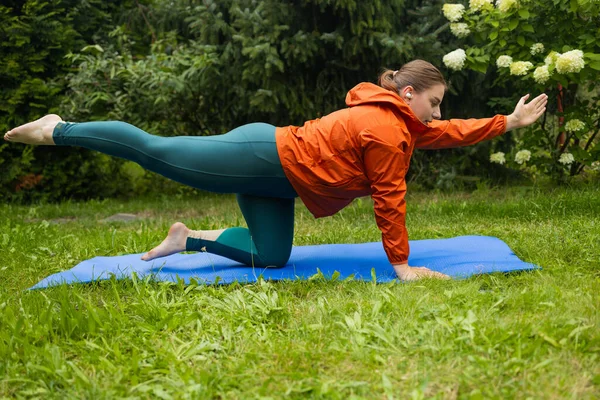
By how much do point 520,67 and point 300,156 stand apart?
2.45 meters

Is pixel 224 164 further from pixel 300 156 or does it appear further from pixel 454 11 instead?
pixel 454 11

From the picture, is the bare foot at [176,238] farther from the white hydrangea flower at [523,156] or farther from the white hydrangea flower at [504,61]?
the white hydrangea flower at [523,156]

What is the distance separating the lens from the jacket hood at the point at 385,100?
3469 millimetres

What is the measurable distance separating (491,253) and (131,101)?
476 cm

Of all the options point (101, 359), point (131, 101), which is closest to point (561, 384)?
point (101, 359)

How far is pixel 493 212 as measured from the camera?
17.2 feet

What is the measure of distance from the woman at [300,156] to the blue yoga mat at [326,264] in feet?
0.50

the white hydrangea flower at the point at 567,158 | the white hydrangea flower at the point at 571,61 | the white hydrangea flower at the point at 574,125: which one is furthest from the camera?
the white hydrangea flower at the point at 567,158

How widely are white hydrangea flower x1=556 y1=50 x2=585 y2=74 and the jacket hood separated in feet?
5.84

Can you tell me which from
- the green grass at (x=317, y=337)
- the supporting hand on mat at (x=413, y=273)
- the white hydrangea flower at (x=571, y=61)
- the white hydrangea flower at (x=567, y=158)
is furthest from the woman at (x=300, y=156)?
the white hydrangea flower at (x=567, y=158)

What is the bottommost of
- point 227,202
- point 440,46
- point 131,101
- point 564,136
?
point 227,202

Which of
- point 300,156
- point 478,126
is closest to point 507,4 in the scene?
point 478,126

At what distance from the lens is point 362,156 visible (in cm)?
345

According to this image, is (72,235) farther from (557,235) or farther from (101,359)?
(557,235)
